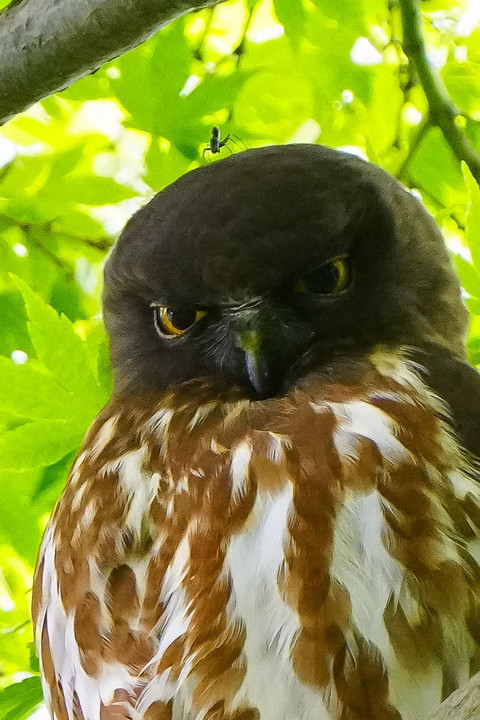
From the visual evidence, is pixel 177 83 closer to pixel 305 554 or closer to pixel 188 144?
pixel 188 144

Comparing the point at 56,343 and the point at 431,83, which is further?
the point at 431,83

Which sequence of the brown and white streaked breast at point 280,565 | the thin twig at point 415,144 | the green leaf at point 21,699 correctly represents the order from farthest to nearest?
the thin twig at point 415,144 → the green leaf at point 21,699 → the brown and white streaked breast at point 280,565

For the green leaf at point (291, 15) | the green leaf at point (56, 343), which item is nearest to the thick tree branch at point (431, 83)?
the green leaf at point (291, 15)

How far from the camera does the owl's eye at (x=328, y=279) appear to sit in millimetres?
1471

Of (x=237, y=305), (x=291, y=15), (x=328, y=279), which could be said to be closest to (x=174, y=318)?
(x=237, y=305)

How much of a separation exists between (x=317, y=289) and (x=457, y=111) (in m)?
0.60

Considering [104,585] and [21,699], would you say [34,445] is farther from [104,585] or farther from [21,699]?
[21,699]

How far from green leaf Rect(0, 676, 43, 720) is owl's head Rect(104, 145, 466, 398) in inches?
20.1

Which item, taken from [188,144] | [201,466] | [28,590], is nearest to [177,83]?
[188,144]

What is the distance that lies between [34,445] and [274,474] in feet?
1.38

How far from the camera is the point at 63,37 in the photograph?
1.42 metres

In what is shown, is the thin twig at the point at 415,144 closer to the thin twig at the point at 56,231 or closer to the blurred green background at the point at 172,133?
the blurred green background at the point at 172,133

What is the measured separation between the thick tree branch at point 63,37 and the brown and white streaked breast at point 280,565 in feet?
1.73

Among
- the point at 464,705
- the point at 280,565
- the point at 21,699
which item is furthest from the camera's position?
the point at 21,699
